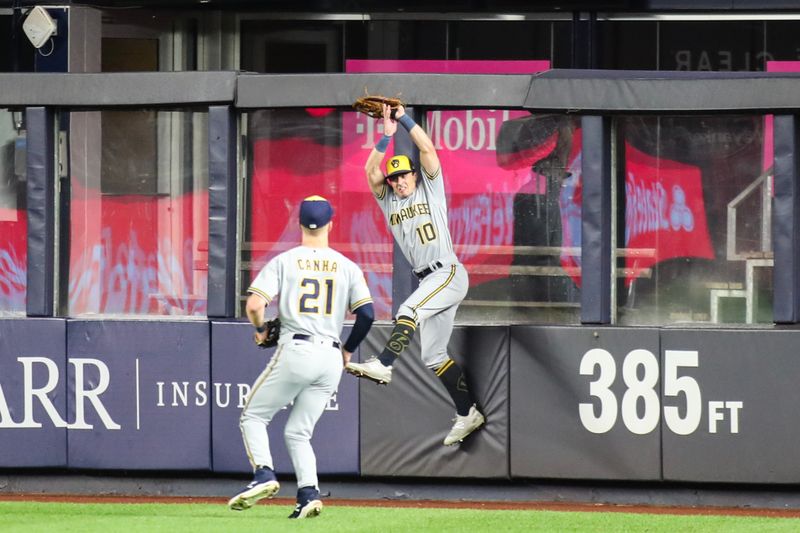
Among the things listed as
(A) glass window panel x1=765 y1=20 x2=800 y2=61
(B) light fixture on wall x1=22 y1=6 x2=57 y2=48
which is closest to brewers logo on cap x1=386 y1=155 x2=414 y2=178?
(B) light fixture on wall x1=22 y1=6 x2=57 y2=48

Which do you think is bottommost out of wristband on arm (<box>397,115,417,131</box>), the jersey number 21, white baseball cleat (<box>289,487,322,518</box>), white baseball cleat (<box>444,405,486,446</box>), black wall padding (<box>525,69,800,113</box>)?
white baseball cleat (<box>289,487,322,518</box>)

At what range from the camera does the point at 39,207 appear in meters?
10.5

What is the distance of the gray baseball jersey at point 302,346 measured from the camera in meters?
8.34

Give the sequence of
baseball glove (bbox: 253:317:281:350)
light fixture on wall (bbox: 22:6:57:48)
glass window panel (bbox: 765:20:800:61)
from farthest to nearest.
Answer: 1. glass window panel (bbox: 765:20:800:61)
2. light fixture on wall (bbox: 22:6:57:48)
3. baseball glove (bbox: 253:317:281:350)

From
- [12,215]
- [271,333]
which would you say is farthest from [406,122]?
[12,215]

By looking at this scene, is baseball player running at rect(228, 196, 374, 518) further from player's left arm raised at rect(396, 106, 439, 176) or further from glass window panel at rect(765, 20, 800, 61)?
glass window panel at rect(765, 20, 800, 61)

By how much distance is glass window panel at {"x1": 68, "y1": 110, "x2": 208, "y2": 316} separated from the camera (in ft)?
34.7

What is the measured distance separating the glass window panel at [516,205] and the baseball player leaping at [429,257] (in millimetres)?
456

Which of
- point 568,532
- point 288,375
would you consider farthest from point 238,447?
point 568,532

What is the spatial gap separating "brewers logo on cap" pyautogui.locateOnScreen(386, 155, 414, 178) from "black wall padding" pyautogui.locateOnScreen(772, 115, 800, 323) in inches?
92.7

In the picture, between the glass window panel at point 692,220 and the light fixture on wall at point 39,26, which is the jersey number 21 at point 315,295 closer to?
the glass window panel at point 692,220

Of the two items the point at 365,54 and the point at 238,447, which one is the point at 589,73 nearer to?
the point at 238,447

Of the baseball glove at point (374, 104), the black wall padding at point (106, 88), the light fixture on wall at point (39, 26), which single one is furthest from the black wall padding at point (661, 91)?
the light fixture on wall at point (39, 26)

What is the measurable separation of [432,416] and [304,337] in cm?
198
